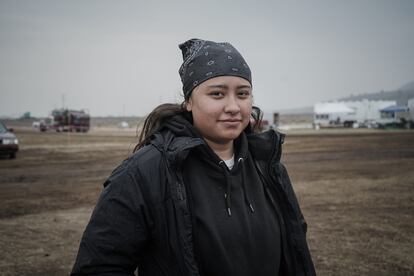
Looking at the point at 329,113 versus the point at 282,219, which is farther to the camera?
the point at 329,113

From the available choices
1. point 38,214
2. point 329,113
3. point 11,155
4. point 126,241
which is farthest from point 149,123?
point 329,113

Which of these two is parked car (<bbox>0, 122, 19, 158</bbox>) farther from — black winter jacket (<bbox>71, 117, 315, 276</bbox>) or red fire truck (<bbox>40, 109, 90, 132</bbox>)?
red fire truck (<bbox>40, 109, 90, 132</bbox>)

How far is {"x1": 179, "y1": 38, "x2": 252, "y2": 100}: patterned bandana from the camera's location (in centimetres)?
215

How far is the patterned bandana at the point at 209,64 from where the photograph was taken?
2.15m

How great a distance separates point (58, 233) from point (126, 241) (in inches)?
196

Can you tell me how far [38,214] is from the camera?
751cm

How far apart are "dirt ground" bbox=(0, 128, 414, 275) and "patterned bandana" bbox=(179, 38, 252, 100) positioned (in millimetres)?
826

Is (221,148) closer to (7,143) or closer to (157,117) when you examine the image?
(157,117)

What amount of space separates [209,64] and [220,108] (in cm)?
25

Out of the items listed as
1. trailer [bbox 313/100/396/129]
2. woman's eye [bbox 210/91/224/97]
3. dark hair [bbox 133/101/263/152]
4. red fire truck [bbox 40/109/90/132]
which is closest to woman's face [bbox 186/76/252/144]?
woman's eye [bbox 210/91/224/97]

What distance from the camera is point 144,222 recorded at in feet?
6.01

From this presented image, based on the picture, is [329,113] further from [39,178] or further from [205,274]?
[205,274]

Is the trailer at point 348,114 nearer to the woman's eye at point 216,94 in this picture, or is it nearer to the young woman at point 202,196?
the young woman at point 202,196

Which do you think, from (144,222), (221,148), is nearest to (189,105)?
(221,148)
